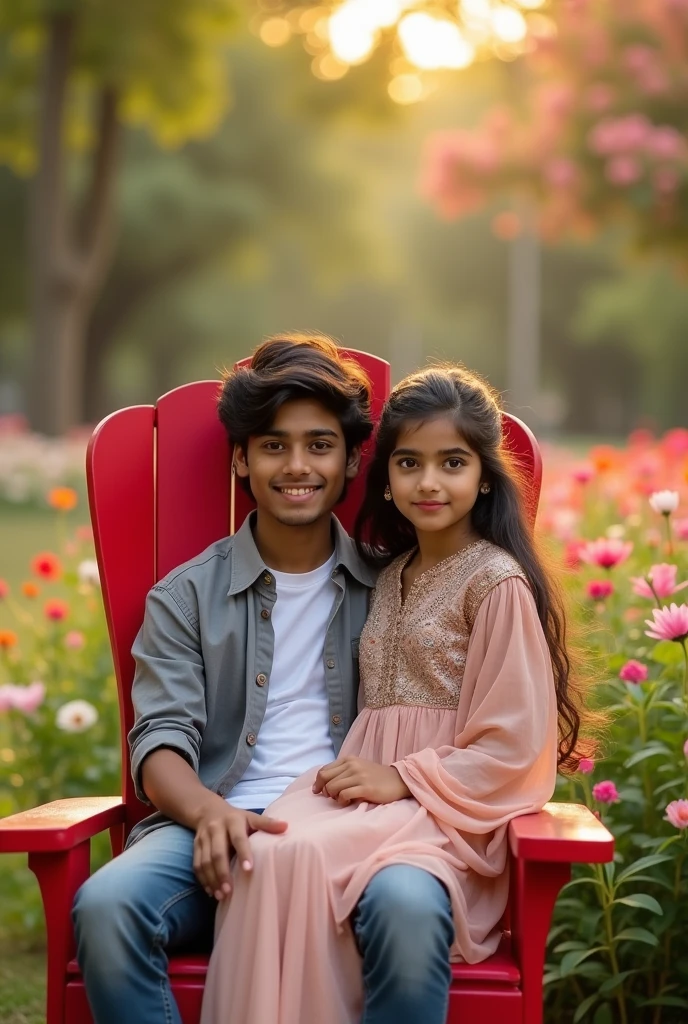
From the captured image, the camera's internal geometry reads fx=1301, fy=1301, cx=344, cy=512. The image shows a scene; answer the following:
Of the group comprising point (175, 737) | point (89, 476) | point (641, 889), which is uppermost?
point (89, 476)

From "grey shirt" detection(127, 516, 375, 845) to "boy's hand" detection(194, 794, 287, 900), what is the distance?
0.66ft

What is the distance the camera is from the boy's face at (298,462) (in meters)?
2.64

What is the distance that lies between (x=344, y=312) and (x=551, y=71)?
4056 cm

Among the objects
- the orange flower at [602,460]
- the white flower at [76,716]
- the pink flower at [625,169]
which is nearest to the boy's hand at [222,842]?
the white flower at [76,716]

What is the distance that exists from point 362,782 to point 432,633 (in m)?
0.33

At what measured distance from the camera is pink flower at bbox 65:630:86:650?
3887mm

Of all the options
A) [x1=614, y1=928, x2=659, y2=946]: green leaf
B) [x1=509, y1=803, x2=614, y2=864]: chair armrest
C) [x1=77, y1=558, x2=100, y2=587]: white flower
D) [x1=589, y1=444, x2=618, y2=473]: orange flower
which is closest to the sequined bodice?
[x1=509, y1=803, x2=614, y2=864]: chair armrest

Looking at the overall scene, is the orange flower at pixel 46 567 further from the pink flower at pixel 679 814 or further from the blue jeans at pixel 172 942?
the pink flower at pixel 679 814

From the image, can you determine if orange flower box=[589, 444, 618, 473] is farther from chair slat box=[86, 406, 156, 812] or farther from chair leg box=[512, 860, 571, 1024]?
chair leg box=[512, 860, 571, 1024]

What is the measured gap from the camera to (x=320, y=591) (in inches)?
108

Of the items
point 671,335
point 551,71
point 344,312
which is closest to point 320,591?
point 551,71

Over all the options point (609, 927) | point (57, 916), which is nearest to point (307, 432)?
point (57, 916)

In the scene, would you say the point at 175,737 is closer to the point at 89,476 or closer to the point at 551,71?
the point at 89,476

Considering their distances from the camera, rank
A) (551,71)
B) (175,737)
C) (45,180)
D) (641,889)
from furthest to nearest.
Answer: (45,180), (551,71), (641,889), (175,737)
